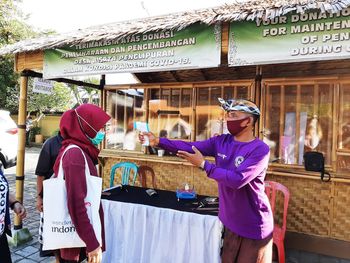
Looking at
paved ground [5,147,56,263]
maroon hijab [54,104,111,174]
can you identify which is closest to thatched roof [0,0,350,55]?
maroon hijab [54,104,111,174]

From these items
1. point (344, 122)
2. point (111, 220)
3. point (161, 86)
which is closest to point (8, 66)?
point (161, 86)

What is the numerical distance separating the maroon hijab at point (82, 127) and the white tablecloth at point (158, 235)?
136cm

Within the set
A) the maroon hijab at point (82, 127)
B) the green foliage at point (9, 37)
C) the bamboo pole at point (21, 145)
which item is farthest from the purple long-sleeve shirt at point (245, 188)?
the green foliage at point (9, 37)

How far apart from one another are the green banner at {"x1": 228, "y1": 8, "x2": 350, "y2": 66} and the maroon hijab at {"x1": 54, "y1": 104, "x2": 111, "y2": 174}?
1741 millimetres

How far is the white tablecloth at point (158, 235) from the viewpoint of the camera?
2838 millimetres

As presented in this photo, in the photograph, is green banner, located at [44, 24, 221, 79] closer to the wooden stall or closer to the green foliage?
the wooden stall

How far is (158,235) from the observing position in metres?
3.09

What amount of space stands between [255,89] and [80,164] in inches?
131

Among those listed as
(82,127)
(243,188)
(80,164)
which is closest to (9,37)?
(82,127)

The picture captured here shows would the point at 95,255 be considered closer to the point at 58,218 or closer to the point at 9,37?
the point at 58,218

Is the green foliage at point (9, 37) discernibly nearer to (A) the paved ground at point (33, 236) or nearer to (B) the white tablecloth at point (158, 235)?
(A) the paved ground at point (33, 236)

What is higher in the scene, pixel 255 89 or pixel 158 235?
pixel 255 89

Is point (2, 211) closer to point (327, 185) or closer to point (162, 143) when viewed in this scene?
point (162, 143)

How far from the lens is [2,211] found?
82.2 inches
